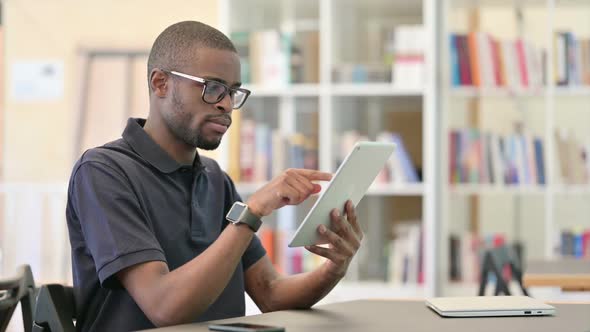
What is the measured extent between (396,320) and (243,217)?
1.07 feet

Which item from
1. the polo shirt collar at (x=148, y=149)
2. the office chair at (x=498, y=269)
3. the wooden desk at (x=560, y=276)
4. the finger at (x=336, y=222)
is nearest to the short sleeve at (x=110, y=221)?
the polo shirt collar at (x=148, y=149)

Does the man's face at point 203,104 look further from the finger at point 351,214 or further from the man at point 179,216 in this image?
the finger at point 351,214

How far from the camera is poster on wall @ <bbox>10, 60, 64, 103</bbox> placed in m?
8.06

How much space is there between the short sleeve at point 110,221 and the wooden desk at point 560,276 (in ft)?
4.62

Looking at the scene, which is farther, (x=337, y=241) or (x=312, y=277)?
(x=312, y=277)

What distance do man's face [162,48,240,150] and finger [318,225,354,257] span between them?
0.30m

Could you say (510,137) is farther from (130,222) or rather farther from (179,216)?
(130,222)

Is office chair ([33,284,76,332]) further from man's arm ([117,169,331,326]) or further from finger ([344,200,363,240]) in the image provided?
finger ([344,200,363,240])

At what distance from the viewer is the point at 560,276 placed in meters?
2.79

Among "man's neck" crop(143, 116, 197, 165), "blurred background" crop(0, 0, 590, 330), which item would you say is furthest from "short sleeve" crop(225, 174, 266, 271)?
"blurred background" crop(0, 0, 590, 330)

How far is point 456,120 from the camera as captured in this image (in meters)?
4.79

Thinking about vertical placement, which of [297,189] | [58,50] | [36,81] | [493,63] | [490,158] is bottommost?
[297,189]

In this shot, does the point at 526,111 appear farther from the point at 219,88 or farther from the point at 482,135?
the point at 219,88

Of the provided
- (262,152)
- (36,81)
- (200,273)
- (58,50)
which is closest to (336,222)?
(200,273)
